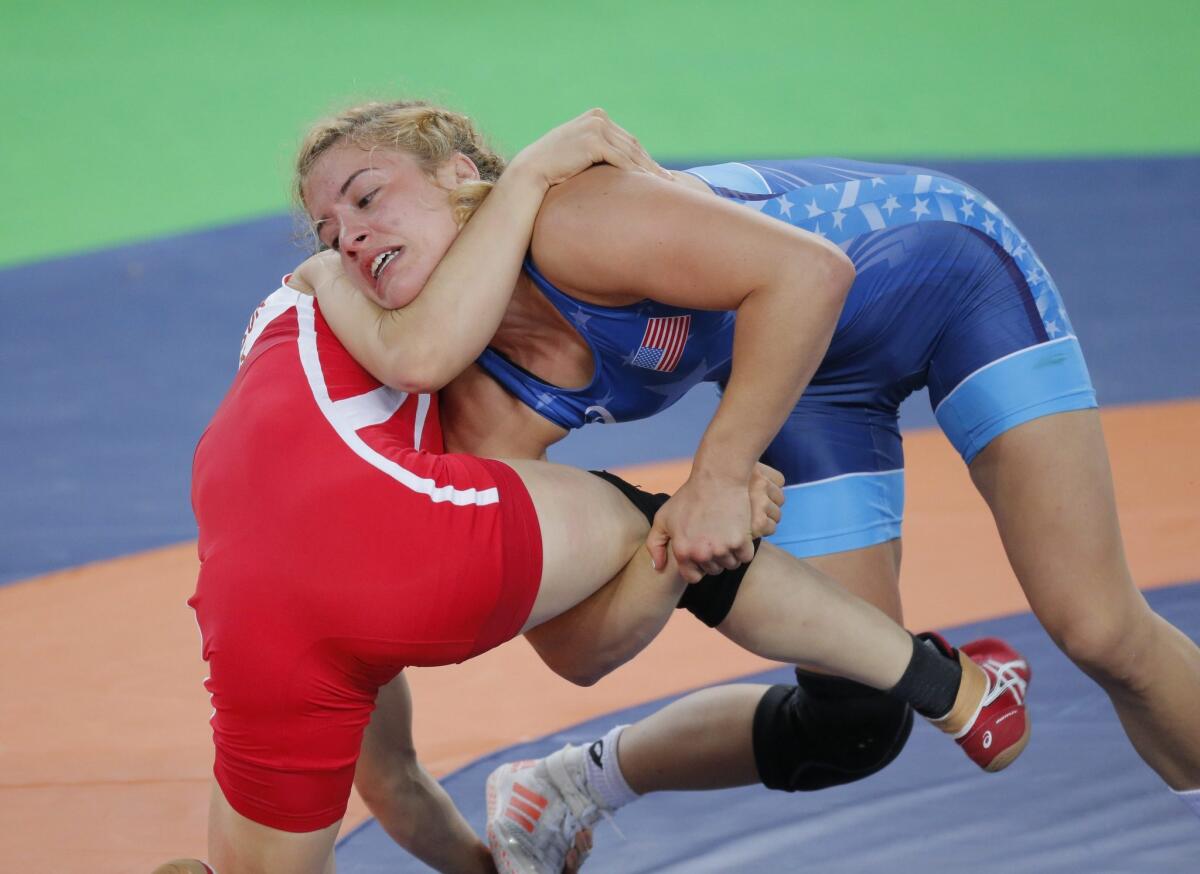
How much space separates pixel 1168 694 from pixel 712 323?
1.02 metres

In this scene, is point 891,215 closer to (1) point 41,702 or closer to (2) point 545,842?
(2) point 545,842

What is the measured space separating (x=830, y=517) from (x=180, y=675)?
1.86 meters

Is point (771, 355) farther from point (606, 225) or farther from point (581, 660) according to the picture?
point (581, 660)

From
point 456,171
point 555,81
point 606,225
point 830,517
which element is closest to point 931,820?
point 830,517

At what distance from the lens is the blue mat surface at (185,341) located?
5086 millimetres

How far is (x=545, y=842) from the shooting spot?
310cm

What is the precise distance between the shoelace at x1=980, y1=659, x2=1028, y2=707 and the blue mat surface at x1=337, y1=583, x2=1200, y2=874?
1.44ft

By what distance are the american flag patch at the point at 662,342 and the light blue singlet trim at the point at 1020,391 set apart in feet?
1.74

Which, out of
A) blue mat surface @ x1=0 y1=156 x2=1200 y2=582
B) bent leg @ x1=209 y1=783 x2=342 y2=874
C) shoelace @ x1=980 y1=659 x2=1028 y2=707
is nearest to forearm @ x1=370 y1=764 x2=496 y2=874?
bent leg @ x1=209 y1=783 x2=342 y2=874

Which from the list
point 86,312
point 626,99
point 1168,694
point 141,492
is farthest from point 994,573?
point 626,99

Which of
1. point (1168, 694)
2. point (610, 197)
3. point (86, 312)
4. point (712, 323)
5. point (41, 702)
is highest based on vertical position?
point (610, 197)

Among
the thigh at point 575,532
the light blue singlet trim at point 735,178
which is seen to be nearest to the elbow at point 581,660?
the thigh at point 575,532

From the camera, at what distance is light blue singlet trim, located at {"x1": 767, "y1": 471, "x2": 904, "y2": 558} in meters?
2.97

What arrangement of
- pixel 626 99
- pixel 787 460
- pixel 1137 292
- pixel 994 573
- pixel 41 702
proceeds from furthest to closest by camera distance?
1. pixel 626 99
2. pixel 1137 292
3. pixel 994 573
4. pixel 41 702
5. pixel 787 460
